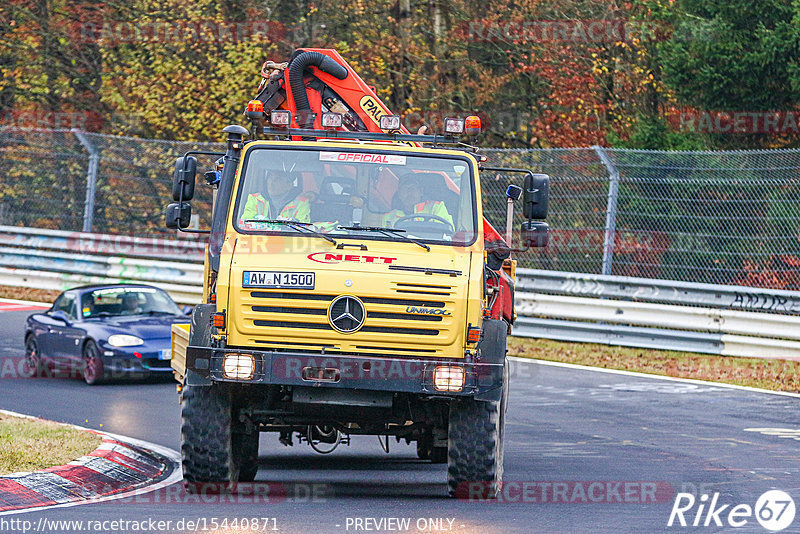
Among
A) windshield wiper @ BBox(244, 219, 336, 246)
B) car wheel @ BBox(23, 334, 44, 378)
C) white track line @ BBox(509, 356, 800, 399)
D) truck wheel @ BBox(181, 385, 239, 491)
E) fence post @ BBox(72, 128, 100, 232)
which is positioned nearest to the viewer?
truck wheel @ BBox(181, 385, 239, 491)

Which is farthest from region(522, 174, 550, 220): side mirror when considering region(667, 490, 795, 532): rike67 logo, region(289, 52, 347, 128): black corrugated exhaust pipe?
region(289, 52, 347, 128): black corrugated exhaust pipe

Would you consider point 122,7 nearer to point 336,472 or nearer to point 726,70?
point 726,70

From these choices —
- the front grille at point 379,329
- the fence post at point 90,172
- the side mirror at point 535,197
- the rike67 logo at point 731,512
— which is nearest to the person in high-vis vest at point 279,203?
the front grille at point 379,329

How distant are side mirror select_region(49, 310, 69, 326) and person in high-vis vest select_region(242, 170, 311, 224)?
787 centimetres

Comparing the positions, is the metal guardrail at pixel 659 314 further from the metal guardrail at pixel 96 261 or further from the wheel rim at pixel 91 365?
the wheel rim at pixel 91 365

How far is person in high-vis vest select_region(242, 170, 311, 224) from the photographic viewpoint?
32.6 ft

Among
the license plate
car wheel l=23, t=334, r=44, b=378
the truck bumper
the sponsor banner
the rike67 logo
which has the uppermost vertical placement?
the sponsor banner

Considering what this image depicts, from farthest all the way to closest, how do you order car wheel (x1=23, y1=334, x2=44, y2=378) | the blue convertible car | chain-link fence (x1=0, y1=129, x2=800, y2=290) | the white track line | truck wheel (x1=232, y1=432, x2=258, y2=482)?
chain-link fence (x1=0, y1=129, x2=800, y2=290)
car wheel (x1=23, y1=334, x2=44, y2=378)
the white track line
the blue convertible car
truck wheel (x1=232, y1=432, x2=258, y2=482)

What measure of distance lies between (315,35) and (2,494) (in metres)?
22.8

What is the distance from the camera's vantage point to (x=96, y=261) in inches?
984

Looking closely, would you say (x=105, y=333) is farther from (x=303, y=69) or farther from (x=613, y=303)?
(x=613, y=303)

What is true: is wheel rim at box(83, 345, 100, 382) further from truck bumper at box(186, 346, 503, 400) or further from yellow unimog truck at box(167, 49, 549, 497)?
truck bumper at box(186, 346, 503, 400)

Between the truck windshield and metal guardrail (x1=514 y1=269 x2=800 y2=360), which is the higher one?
the truck windshield

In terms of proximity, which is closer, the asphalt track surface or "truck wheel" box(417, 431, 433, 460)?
the asphalt track surface
